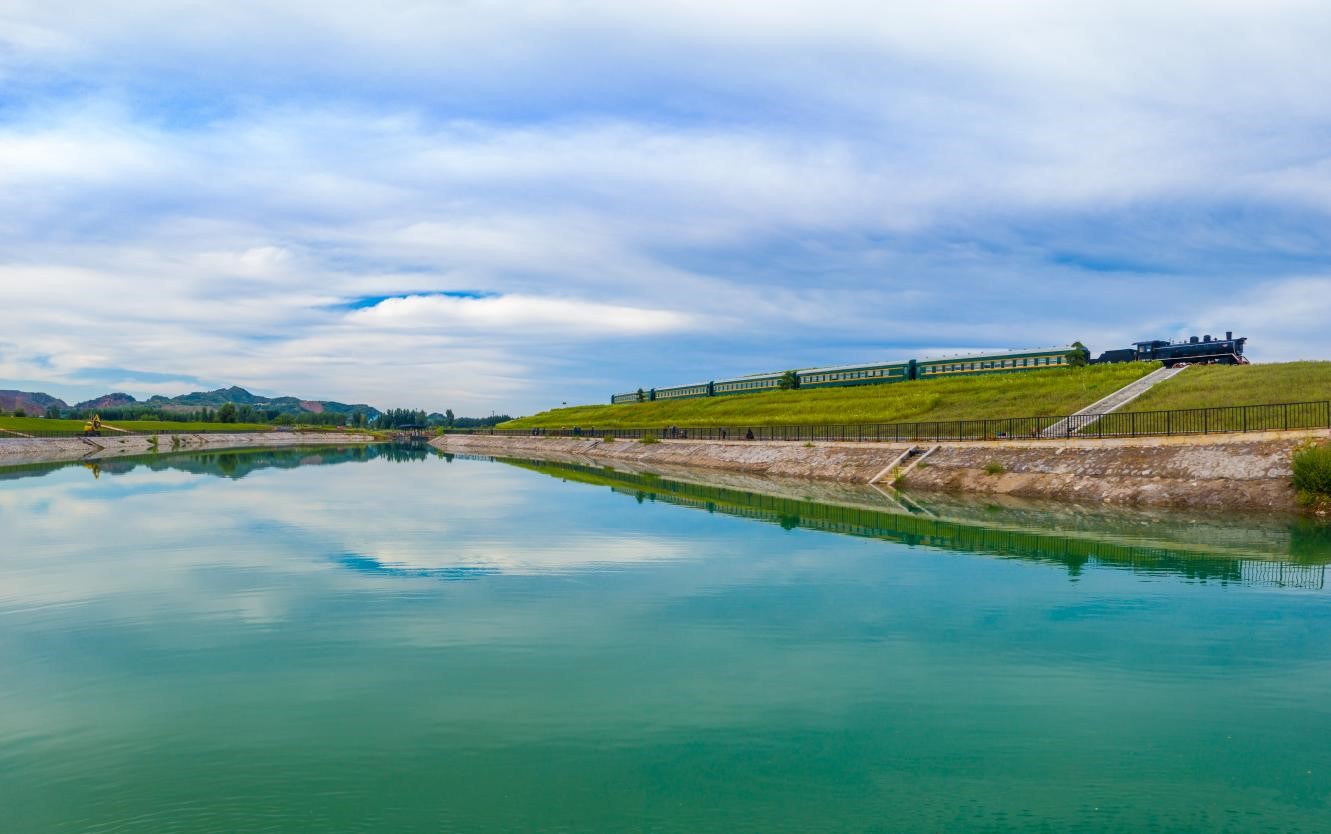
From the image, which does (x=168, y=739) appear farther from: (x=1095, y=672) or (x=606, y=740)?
(x=1095, y=672)

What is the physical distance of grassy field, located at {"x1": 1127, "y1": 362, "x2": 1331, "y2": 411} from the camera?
55812mm

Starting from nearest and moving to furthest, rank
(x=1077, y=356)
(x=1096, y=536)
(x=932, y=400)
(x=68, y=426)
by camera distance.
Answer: (x=1096, y=536)
(x=932, y=400)
(x=1077, y=356)
(x=68, y=426)

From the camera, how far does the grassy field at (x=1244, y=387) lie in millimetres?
55812

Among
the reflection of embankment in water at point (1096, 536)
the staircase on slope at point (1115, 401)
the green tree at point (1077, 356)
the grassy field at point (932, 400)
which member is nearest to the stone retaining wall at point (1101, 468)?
the reflection of embankment in water at point (1096, 536)

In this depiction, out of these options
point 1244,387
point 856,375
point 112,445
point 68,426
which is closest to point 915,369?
point 856,375

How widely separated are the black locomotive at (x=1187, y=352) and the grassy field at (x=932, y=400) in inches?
449

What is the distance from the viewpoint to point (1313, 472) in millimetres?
32562

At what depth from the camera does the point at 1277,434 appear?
37.3 m

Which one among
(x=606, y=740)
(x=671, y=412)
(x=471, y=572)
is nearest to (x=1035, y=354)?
(x=671, y=412)

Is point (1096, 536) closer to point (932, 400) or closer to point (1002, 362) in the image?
point (932, 400)

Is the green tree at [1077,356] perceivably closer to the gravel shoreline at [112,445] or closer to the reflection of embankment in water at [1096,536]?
the reflection of embankment in water at [1096,536]

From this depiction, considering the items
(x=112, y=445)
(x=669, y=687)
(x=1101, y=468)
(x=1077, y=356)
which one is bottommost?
(x=669, y=687)

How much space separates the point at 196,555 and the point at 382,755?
19736 mm

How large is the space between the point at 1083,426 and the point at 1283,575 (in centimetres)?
3479
